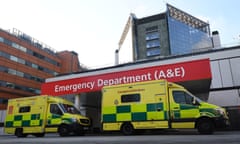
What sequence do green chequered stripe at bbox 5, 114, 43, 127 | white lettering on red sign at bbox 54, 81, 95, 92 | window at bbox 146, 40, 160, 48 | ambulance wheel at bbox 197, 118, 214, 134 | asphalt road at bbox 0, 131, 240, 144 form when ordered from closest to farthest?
asphalt road at bbox 0, 131, 240, 144 < ambulance wheel at bbox 197, 118, 214, 134 < green chequered stripe at bbox 5, 114, 43, 127 < white lettering on red sign at bbox 54, 81, 95, 92 < window at bbox 146, 40, 160, 48

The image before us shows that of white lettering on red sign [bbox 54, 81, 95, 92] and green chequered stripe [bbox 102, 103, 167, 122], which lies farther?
white lettering on red sign [bbox 54, 81, 95, 92]

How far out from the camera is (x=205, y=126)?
10.6 metres

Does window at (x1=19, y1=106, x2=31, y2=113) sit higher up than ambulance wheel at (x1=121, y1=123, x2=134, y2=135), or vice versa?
window at (x1=19, y1=106, x2=31, y2=113)

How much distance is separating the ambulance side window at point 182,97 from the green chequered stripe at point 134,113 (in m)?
0.83

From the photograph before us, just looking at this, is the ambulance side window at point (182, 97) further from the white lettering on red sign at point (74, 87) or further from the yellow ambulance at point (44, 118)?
the white lettering on red sign at point (74, 87)

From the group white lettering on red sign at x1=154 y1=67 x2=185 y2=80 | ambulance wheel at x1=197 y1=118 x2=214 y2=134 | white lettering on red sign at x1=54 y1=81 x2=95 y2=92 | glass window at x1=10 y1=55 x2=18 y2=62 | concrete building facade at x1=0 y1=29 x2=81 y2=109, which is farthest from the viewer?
glass window at x1=10 y1=55 x2=18 y2=62

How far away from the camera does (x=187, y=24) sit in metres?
97.9

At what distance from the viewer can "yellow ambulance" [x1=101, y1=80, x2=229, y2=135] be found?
10.7 meters

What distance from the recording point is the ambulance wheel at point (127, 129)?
12180 mm

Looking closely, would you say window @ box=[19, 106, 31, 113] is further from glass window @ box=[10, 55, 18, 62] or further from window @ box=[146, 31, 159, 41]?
window @ box=[146, 31, 159, 41]

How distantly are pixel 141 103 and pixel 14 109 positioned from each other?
9.56m

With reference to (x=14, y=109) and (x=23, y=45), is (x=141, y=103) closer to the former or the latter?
(x=14, y=109)

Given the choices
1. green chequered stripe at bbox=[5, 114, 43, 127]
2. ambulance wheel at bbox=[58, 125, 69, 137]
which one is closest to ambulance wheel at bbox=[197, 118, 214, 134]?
ambulance wheel at bbox=[58, 125, 69, 137]

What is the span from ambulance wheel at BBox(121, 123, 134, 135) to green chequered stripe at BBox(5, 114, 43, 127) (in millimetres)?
5600
